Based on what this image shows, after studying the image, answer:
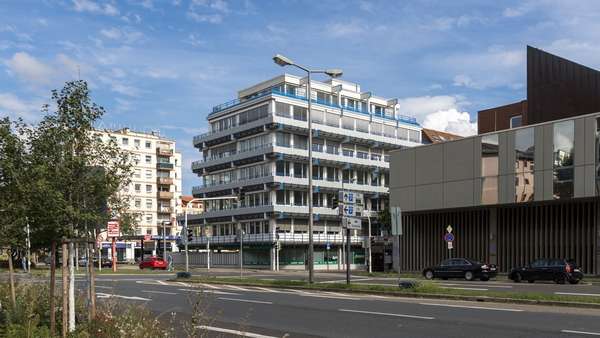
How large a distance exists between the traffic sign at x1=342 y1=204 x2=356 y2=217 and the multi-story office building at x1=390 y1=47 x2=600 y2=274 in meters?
18.0

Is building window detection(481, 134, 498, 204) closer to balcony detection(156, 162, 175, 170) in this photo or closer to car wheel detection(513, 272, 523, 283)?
car wheel detection(513, 272, 523, 283)

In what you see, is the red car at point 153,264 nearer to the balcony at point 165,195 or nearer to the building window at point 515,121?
the building window at point 515,121

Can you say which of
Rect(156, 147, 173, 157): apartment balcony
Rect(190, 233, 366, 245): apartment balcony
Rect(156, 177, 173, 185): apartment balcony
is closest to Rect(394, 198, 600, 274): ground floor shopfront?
Rect(190, 233, 366, 245): apartment balcony

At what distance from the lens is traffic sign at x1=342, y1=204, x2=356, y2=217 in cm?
2581

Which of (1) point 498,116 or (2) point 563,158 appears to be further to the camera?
(1) point 498,116

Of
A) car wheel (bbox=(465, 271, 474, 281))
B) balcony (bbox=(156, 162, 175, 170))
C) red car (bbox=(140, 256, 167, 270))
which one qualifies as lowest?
red car (bbox=(140, 256, 167, 270))

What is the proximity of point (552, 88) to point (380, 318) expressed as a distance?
3822 centimetres

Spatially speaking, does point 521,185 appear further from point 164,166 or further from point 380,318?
point 164,166

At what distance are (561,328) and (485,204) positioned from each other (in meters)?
30.4

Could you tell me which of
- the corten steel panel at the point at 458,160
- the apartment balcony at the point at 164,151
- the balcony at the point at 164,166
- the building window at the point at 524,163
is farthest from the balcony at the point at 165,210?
the building window at the point at 524,163

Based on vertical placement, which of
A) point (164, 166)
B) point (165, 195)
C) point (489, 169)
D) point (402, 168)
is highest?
point (164, 166)

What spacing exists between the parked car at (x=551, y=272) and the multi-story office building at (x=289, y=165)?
38.2 metres

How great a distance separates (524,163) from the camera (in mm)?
40125

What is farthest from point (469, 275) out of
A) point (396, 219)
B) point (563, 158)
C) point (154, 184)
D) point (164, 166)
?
point (164, 166)
